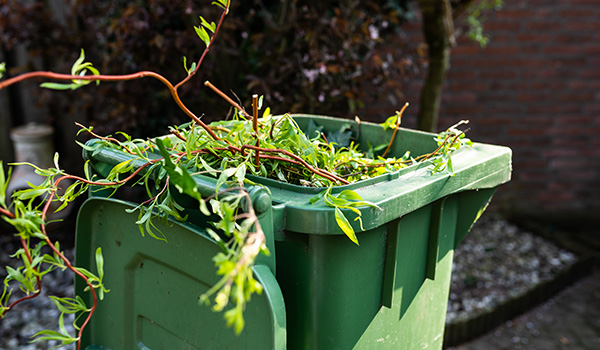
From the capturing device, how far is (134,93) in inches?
135

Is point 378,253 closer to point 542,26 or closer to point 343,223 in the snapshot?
point 343,223

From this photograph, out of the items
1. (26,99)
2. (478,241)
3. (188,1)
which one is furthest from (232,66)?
(478,241)

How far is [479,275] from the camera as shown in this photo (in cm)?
378

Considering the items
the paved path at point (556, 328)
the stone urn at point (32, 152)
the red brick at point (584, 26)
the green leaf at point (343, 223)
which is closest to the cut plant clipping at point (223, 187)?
the green leaf at point (343, 223)

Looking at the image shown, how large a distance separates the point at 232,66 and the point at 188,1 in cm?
57

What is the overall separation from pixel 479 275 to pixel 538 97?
1641 mm

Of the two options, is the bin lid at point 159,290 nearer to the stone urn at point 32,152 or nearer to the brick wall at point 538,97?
the stone urn at point 32,152

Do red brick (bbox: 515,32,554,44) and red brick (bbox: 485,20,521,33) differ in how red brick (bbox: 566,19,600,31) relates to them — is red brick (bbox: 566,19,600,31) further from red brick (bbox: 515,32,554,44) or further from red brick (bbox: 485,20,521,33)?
red brick (bbox: 485,20,521,33)

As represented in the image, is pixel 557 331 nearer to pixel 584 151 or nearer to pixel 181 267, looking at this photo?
pixel 584 151

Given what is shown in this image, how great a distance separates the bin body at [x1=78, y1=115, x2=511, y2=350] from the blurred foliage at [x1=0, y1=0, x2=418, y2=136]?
1438mm

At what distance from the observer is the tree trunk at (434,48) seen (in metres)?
3.06

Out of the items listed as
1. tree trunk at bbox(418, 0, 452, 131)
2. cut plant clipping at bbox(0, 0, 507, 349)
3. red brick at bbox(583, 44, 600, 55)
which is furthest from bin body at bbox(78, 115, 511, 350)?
red brick at bbox(583, 44, 600, 55)

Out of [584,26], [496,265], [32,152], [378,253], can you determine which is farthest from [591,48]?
[32,152]

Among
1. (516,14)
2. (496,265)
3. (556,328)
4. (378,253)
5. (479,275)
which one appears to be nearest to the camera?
(378,253)
